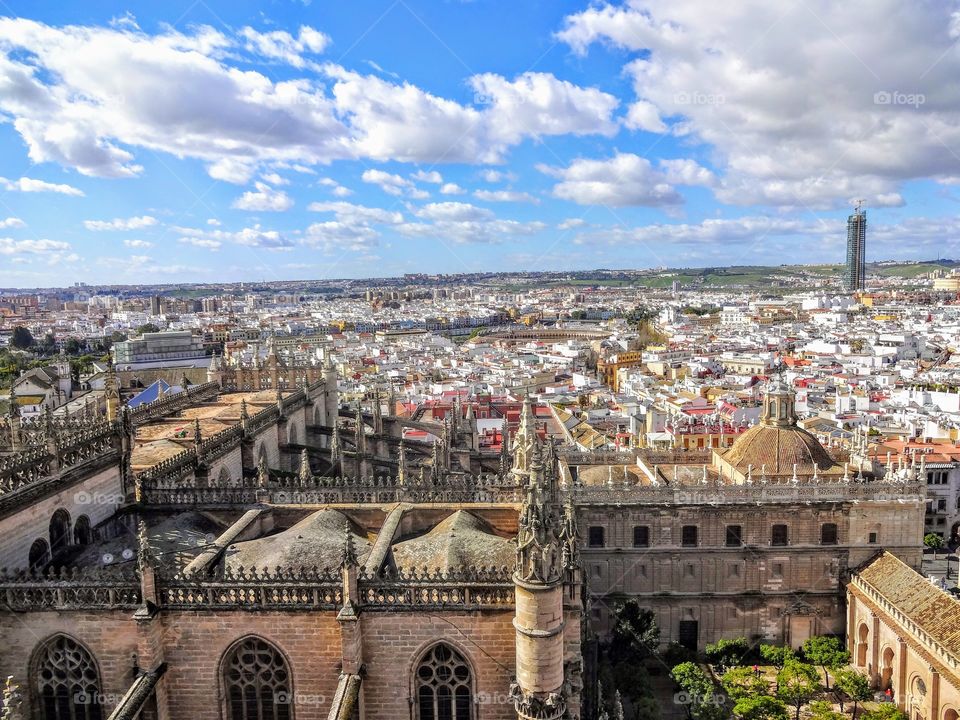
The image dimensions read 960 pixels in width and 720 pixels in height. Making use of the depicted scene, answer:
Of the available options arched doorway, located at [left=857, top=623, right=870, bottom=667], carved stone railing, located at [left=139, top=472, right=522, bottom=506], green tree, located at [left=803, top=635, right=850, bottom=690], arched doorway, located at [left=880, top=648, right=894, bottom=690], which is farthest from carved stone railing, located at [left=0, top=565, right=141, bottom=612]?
arched doorway, located at [left=857, top=623, right=870, bottom=667]

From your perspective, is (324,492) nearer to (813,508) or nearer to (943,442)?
(813,508)

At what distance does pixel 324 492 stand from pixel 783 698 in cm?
2057

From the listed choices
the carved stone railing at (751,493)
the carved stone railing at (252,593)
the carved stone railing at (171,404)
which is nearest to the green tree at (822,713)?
A: the carved stone railing at (751,493)

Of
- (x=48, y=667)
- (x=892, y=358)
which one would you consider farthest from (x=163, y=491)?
(x=892, y=358)

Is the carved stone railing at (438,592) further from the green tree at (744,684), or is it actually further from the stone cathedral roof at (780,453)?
the stone cathedral roof at (780,453)

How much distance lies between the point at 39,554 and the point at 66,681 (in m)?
3.17

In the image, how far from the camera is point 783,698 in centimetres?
2861

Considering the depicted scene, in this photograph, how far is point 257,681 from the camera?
14430mm

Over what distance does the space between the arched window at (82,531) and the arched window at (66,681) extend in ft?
11.8

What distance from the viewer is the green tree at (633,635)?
3288 cm

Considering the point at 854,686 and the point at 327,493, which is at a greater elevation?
the point at 327,493

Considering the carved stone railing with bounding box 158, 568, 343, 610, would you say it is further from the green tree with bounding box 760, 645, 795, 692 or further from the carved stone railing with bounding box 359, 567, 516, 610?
the green tree with bounding box 760, 645, 795, 692

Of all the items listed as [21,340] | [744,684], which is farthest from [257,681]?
[21,340]

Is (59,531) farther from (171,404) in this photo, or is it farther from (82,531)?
(171,404)
